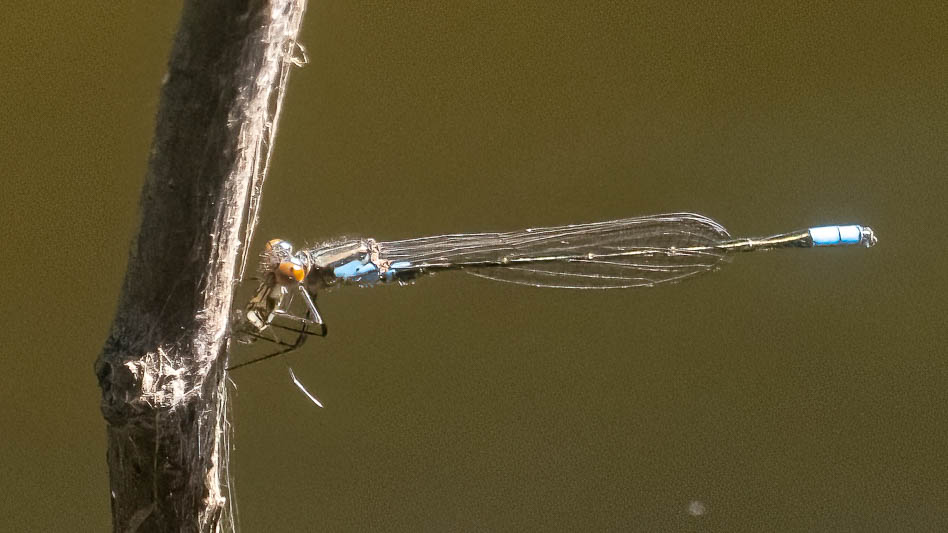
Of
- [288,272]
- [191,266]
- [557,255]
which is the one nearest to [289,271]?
[288,272]

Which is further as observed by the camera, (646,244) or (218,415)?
(646,244)

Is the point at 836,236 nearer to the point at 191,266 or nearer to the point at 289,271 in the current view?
the point at 289,271

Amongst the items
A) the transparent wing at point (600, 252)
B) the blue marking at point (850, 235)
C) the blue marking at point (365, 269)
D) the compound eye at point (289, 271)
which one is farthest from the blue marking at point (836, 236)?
the compound eye at point (289, 271)

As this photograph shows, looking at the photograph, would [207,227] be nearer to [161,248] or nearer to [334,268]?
[161,248]

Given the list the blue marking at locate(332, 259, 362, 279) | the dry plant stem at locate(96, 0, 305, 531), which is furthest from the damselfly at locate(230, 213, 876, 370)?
the dry plant stem at locate(96, 0, 305, 531)

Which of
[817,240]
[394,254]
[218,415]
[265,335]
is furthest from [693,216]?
[218,415]

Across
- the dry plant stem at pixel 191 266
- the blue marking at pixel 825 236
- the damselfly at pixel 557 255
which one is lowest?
the dry plant stem at pixel 191 266

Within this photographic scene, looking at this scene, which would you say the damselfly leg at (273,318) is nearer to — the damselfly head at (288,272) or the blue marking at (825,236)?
the damselfly head at (288,272)
